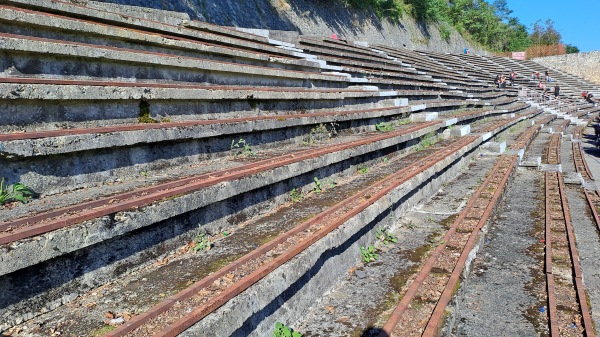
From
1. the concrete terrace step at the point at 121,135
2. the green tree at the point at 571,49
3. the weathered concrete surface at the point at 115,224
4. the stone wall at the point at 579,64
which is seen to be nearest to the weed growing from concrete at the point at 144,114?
the concrete terrace step at the point at 121,135

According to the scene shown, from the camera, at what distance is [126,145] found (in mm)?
2947

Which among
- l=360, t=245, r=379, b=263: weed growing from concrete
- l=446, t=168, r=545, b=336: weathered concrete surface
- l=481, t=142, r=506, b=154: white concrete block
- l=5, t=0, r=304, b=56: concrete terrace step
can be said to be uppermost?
l=5, t=0, r=304, b=56: concrete terrace step

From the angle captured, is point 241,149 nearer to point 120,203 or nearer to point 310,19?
point 120,203

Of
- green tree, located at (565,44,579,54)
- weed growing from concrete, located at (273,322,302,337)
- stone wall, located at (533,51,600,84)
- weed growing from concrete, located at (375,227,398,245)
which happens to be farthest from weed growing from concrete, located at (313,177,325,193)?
green tree, located at (565,44,579,54)

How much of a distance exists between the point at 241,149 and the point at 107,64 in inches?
58.0

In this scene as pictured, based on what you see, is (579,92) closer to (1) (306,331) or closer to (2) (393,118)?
(2) (393,118)

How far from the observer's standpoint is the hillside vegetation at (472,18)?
2600 centimetres

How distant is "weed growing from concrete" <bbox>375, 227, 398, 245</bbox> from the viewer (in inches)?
150

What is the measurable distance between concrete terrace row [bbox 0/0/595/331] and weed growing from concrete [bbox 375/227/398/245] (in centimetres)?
84

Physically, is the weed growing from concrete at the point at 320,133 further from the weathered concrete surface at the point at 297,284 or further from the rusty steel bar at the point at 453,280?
the rusty steel bar at the point at 453,280

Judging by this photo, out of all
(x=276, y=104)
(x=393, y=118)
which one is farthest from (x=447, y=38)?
(x=276, y=104)

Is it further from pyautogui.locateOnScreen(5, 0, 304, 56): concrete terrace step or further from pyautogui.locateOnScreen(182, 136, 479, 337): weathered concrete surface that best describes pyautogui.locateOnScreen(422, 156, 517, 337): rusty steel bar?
pyautogui.locateOnScreen(5, 0, 304, 56): concrete terrace step

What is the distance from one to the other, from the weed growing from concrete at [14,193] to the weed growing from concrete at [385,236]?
9.07 ft

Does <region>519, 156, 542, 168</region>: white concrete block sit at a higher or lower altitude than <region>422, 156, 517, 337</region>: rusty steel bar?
higher
